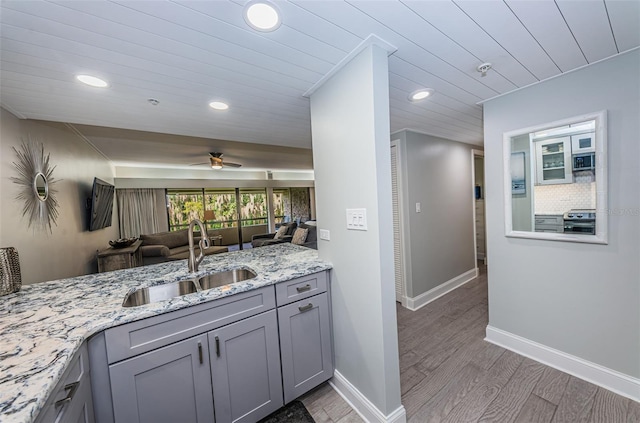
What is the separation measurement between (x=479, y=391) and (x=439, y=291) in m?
1.62

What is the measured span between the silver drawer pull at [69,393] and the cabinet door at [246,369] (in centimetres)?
50

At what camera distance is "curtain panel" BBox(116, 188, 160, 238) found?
578 centimetres

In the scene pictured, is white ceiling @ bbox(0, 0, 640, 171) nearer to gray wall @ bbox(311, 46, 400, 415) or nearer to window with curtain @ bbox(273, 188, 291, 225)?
gray wall @ bbox(311, 46, 400, 415)

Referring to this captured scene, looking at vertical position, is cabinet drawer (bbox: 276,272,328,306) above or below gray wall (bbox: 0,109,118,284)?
below

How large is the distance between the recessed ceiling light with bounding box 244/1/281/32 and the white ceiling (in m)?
0.03

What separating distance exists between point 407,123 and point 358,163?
1.57m

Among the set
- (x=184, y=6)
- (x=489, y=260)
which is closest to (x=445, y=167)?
(x=489, y=260)

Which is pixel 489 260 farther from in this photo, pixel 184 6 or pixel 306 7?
pixel 184 6

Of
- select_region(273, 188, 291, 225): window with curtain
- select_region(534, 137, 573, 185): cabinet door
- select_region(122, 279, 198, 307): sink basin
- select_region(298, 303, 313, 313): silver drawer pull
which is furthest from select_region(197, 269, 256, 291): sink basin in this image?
select_region(273, 188, 291, 225): window with curtain

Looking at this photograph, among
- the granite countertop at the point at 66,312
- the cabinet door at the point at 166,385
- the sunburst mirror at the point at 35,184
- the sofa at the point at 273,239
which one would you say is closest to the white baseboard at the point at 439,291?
the granite countertop at the point at 66,312

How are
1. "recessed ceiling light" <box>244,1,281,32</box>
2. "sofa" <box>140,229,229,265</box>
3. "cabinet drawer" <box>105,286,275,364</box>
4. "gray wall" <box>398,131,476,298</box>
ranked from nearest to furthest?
"recessed ceiling light" <box>244,1,281,32</box>, "cabinet drawer" <box>105,286,275,364</box>, "gray wall" <box>398,131,476,298</box>, "sofa" <box>140,229,229,265</box>

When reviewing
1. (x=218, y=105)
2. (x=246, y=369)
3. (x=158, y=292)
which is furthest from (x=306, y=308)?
(x=218, y=105)

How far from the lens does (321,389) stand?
171 cm

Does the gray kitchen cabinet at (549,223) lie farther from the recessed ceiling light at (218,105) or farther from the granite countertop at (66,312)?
the recessed ceiling light at (218,105)
